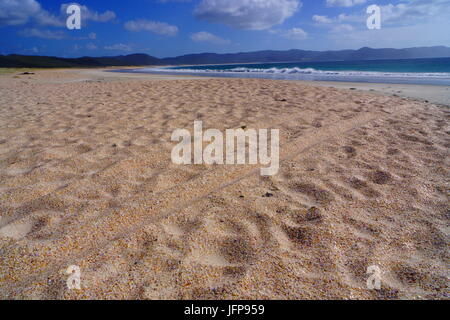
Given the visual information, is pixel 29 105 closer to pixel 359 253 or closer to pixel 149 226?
pixel 149 226

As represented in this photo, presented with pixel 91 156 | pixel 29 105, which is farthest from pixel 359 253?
pixel 29 105

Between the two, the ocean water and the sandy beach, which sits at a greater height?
the ocean water

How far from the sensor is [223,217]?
1827mm

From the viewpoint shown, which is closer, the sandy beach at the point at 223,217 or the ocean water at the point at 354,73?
the sandy beach at the point at 223,217

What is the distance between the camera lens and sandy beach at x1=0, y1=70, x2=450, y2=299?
1.31 metres

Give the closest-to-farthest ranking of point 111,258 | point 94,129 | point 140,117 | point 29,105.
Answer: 1. point 111,258
2. point 94,129
3. point 140,117
4. point 29,105

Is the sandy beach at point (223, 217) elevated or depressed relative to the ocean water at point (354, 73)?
depressed

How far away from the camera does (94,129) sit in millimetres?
3627

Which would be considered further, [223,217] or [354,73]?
[354,73]

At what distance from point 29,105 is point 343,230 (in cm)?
616

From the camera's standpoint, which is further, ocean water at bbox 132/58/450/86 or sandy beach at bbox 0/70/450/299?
ocean water at bbox 132/58/450/86

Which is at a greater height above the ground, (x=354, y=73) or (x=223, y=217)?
(x=354, y=73)

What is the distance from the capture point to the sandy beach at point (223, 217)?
4.31 ft
